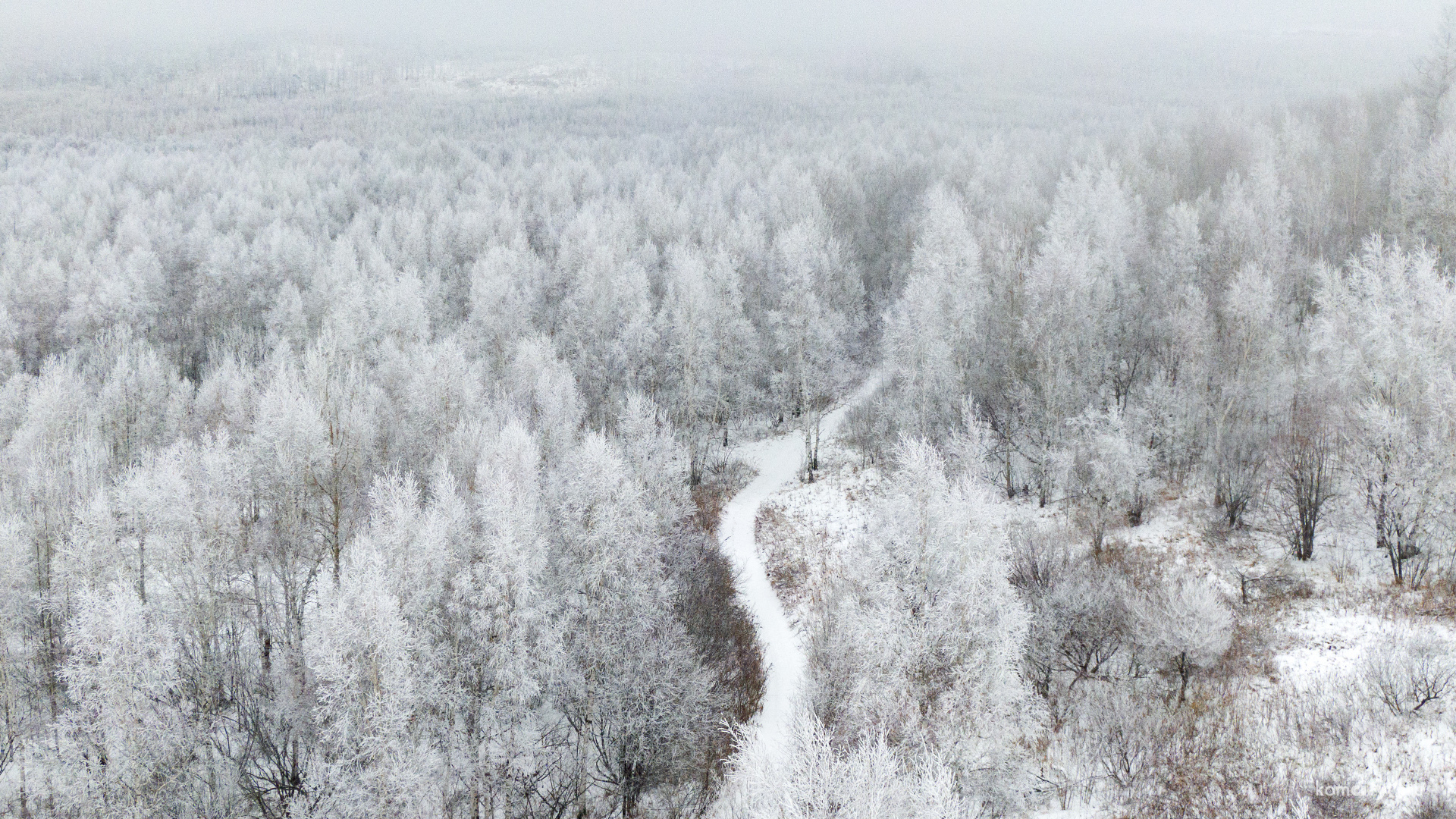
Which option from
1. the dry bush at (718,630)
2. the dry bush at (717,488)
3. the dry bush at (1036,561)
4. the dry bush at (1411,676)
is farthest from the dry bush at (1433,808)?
the dry bush at (717,488)

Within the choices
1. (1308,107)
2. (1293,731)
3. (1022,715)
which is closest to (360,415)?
(1022,715)

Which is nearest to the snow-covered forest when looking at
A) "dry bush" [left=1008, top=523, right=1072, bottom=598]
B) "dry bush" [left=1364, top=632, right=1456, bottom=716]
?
"dry bush" [left=1364, top=632, right=1456, bottom=716]

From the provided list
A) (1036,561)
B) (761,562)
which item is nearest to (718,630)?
(761,562)

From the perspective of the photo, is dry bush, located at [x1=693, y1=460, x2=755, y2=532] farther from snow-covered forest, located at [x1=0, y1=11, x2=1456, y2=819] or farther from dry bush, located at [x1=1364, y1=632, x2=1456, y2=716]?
dry bush, located at [x1=1364, y1=632, x2=1456, y2=716]

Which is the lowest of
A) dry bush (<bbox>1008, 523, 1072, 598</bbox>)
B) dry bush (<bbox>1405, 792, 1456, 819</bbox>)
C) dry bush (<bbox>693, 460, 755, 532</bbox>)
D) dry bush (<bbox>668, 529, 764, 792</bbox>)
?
dry bush (<bbox>668, 529, 764, 792</bbox>)

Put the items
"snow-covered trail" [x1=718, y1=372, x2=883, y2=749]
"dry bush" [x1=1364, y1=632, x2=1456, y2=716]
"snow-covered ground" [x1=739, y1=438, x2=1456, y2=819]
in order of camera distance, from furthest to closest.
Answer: "snow-covered trail" [x1=718, y1=372, x2=883, y2=749]
"dry bush" [x1=1364, y1=632, x2=1456, y2=716]
"snow-covered ground" [x1=739, y1=438, x2=1456, y2=819]

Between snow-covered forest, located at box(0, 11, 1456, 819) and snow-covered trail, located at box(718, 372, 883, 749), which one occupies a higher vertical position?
snow-covered forest, located at box(0, 11, 1456, 819)

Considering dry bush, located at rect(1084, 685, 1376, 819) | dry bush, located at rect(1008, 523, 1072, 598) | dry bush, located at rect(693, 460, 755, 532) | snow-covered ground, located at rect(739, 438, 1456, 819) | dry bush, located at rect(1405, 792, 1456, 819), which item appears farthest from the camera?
dry bush, located at rect(693, 460, 755, 532)

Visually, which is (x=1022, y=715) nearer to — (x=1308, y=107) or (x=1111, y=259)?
(x=1111, y=259)
